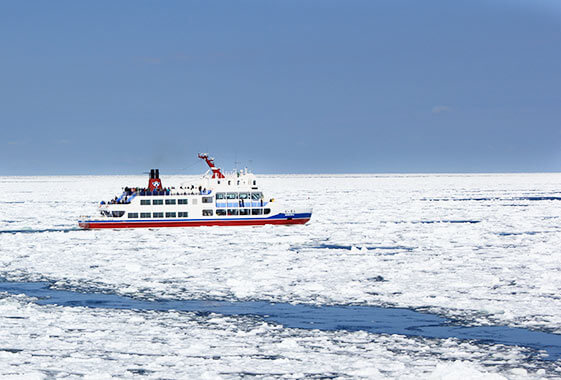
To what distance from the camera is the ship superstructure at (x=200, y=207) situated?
53188 mm

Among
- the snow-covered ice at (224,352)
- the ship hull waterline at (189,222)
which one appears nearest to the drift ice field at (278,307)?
the snow-covered ice at (224,352)

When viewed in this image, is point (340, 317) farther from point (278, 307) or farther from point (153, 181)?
point (153, 181)

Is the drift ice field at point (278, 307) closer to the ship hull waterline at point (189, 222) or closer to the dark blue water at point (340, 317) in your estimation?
the dark blue water at point (340, 317)

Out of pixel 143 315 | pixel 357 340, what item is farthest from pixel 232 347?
pixel 143 315

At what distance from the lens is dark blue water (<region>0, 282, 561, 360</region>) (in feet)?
55.9

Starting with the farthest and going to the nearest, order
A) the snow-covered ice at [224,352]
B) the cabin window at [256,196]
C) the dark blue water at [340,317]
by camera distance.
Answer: the cabin window at [256,196]
the dark blue water at [340,317]
the snow-covered ice at [224,352]

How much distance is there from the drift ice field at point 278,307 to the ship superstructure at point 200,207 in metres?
11.5

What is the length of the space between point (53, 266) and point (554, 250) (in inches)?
1024

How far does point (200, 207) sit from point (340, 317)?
35.5m

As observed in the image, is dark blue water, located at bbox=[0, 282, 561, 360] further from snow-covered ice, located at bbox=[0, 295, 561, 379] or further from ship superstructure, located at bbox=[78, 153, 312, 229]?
ship superstructure, located at bbox=[78, 153, 312, 229]

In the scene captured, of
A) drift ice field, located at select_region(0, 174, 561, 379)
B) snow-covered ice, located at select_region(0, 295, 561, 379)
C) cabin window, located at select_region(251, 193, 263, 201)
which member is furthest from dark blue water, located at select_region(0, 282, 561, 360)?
cabin window, located at select_region(251, 193, 263, 201)

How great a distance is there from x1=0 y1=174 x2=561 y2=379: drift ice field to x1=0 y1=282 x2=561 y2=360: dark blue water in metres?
0.07

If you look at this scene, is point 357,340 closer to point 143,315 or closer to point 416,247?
point 143,315

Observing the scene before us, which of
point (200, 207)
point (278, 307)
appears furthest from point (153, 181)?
point (278, 307)
